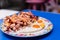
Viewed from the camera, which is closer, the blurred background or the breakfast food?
the breakfast food

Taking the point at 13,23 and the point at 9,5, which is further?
the point at 9,5

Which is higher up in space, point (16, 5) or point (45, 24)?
point (16, 5)

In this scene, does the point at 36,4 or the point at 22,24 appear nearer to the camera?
the point at 22,24

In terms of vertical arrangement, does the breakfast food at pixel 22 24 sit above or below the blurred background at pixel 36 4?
below

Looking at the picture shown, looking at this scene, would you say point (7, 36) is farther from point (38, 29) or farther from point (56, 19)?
point (56, 19)

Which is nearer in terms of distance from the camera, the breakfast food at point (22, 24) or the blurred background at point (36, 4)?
the breakfast food at point (22, 24)

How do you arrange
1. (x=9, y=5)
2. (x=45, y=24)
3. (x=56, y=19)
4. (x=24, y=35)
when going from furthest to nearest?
(x=9, y=5) < (x=56, y=19) < (x=45, y=24) < (x=24, y=35)

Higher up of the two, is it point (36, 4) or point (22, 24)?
point (36, 4)

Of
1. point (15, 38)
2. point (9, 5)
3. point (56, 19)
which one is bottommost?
point (15, 38)

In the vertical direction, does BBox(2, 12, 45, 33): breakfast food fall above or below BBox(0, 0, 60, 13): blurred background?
below

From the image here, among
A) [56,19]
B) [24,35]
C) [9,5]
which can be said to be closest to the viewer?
[24,35]

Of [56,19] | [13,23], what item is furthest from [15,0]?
[13,23]
